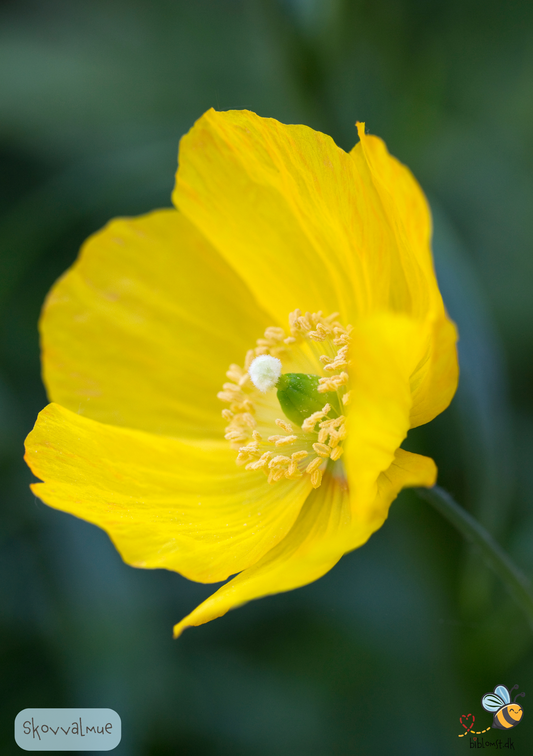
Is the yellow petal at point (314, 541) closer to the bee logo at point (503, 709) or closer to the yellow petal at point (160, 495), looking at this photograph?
the yellow petal at point (160, 495)

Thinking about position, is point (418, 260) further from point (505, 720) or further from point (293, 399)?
point (505, 720)

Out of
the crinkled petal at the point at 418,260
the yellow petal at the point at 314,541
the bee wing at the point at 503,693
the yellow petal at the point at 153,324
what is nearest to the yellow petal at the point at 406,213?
the crinkled petal at the point at 418,260

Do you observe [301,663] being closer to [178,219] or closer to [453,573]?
[453,573]

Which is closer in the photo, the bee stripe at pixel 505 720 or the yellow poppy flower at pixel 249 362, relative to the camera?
the yellow poppy flower at pixel 249 362

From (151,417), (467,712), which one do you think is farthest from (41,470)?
(467,712)

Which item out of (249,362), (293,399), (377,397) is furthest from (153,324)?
(377,397)
